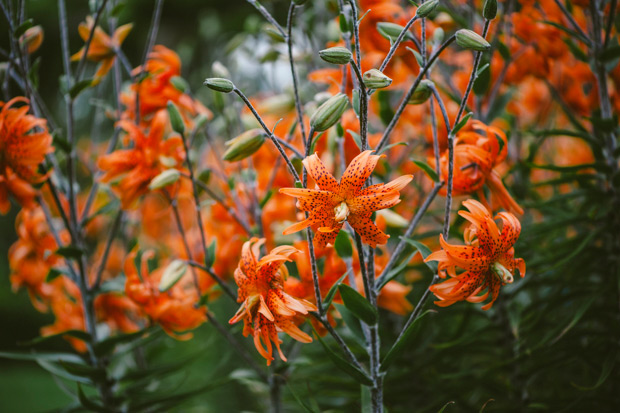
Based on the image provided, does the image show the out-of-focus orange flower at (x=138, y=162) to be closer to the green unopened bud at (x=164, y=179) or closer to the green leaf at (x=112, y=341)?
the green unopened bud at (x=164, y=179)

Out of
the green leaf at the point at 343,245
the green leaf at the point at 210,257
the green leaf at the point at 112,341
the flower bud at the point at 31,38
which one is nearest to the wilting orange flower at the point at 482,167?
the green leaf at the point at 343,245

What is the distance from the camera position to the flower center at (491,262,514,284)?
1.16 ft

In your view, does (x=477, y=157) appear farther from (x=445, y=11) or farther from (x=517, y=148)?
(x=517, y=148)

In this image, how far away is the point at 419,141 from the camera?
2.28 ft

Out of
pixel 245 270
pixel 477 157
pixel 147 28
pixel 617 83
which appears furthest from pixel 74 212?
pixel 147 28

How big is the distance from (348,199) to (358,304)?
8 centimetres

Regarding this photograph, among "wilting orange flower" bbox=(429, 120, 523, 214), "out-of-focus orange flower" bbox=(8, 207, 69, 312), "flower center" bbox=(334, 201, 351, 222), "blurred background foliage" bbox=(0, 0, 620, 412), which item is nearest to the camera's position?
"flower center" bbox=(334, 201, 351, 222)

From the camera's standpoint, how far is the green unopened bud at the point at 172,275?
0.51 metres

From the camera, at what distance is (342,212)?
0.33m

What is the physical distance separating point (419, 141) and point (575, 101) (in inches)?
10.6

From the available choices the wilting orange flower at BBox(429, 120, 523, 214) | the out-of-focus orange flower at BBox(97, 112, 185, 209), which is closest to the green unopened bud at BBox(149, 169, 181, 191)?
the out-of-focus orange flower at BBox(97, 112, 185, 209)

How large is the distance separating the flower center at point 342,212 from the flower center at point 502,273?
129 mm

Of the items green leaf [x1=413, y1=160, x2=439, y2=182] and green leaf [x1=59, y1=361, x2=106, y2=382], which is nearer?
green leaf [x1=413, y1=160, x2=439, y2=182]

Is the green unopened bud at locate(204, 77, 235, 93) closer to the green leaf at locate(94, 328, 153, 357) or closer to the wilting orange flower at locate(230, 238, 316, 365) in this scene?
the wilting orange flower at locate(230, 238, 316, 365)
